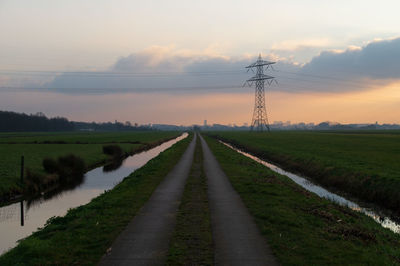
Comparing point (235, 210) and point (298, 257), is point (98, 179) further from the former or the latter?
point (298, 257)

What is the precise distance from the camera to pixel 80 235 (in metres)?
11.8

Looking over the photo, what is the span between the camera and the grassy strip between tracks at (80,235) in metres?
9.56

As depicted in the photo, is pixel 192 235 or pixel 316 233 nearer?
pixel 192 235

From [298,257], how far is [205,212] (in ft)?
19.1

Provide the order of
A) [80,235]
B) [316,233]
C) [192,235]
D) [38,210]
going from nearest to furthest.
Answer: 1. [192,235]
2. [80,235]
3. [316,233]
4. [38,210]

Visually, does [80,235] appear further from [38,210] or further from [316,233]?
[38,210]

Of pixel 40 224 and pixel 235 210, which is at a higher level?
pixel 235 210

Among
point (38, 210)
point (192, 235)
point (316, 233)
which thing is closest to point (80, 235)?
point (192, 235)

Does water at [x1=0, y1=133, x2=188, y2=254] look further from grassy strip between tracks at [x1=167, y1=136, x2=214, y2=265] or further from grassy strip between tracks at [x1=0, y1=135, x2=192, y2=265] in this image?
grassy strip between tracks at [x1=167, y1=136, x2=214, y2=265]

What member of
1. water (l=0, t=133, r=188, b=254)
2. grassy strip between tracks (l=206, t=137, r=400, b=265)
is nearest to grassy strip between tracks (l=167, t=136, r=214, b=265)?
grassy strip between tracks (l=206, t=137, r=400, b=265)

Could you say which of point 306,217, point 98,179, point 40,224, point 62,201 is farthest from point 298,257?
point 98,179

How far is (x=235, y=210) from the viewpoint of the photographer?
1534 cm

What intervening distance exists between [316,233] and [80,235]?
870 cm

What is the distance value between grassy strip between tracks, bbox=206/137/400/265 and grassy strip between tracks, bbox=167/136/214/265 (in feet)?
6.89
